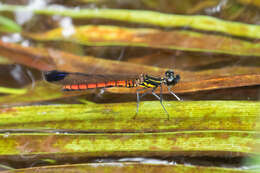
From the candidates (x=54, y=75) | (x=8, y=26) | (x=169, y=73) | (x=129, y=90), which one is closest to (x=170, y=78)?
(x=169, y=73)

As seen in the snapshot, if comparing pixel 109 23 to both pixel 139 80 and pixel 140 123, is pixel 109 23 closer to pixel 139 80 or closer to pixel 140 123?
pixel 139 80

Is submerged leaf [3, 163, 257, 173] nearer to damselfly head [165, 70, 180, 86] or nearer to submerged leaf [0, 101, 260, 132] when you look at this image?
submerged leaf [0, 101, 260, 132]

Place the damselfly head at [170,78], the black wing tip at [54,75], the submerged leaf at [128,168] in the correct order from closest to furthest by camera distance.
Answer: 1. the submerged leaf at [128,168]
2. the damselfly head at [170,78]
3. the black wing tip at [54,75]

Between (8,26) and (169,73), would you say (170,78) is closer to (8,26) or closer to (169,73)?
(169,73)

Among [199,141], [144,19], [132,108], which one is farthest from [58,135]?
[144,19]

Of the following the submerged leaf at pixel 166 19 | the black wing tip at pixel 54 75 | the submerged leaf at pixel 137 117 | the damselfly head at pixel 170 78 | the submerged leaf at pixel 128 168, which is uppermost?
the submerged leaf at pixel 166 19

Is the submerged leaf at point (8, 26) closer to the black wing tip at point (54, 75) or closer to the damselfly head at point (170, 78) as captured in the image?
the black wing tip at point (54, 75)

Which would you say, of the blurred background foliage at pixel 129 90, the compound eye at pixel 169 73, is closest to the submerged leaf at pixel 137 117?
the blurred background foliage at pixel 129 90
